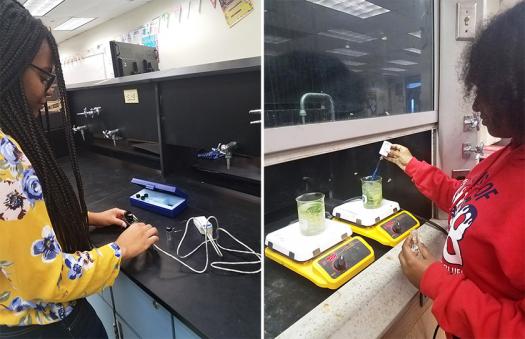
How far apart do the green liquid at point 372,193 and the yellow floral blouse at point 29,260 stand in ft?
3.11

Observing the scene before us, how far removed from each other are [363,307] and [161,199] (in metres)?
0.89

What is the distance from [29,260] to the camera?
1.85 ft

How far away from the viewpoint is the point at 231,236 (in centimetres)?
101

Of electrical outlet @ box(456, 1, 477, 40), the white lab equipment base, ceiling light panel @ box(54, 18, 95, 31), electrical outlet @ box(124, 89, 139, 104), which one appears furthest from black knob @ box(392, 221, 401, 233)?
ceiling light panel @ box(54, 18, 95, 31)

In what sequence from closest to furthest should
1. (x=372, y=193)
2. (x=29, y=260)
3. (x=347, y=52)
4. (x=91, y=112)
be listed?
(x=29, y=260)
(x=347, y=52)
(x=372, y=193)
(x=91, y=112)

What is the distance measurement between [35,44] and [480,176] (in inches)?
46.0

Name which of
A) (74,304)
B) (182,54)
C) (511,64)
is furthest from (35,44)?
(182,54)

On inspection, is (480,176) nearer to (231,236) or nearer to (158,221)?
(231,236)

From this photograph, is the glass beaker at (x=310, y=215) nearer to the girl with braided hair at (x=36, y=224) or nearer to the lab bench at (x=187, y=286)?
the lab bench at (x=187, y=286)

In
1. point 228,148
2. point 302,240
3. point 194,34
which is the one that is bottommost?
point 302,240

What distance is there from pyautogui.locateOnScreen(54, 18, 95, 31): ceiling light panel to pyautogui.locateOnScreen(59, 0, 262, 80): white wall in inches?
19.1

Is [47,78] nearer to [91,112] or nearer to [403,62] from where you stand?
[403,62]

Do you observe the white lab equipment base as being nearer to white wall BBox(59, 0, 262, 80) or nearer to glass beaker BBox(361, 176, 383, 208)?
glass beaker BBox(361, 176, 383, 208)

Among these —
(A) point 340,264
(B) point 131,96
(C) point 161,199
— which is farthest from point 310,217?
(B) point 131,96
